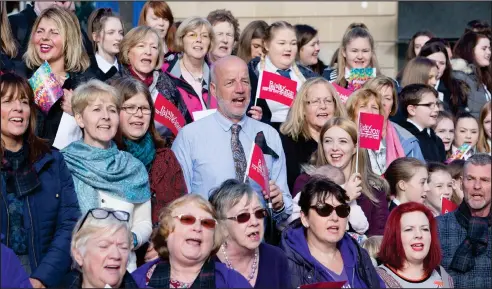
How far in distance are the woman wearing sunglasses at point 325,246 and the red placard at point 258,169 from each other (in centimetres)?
55

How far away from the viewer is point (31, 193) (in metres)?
7.94

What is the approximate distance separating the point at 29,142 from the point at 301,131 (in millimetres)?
2879

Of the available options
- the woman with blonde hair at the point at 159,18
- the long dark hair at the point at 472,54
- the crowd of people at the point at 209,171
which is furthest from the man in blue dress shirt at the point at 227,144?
the long dark hair at the point at 472,54

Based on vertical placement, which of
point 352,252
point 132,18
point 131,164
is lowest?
point 352,252

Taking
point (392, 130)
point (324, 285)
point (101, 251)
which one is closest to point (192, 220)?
point (101, 251)

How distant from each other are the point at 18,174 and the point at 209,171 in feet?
5.57

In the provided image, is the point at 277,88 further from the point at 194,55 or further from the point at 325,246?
the point at 325,246

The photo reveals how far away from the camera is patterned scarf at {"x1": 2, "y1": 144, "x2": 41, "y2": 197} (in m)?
7.88

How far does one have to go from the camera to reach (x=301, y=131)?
10.3 m

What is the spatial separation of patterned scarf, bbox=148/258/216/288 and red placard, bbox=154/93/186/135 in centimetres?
233

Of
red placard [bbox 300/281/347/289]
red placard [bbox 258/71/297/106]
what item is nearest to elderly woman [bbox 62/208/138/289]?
red placard [bbox 300/281/347/289]

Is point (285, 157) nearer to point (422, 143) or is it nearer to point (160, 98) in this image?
point (160, 98)

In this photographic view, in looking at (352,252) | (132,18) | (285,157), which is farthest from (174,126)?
(132,18)

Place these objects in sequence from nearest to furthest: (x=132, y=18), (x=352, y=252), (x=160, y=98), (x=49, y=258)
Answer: (x=49, y=258) < (x=352, y=252) < (x=160, y=98) < (x=132, y=18)
